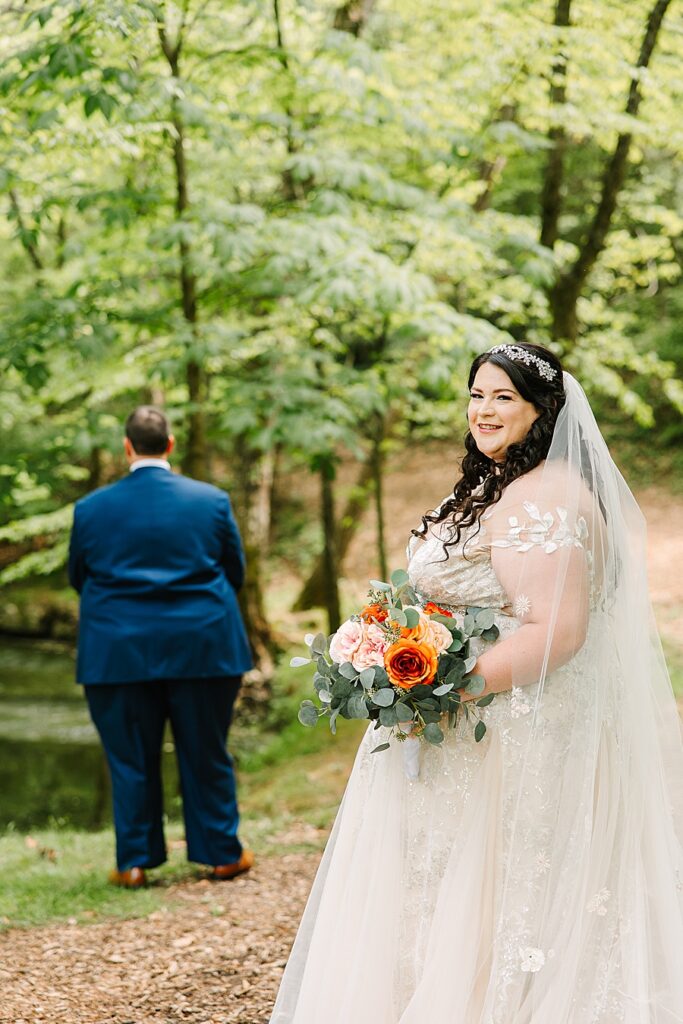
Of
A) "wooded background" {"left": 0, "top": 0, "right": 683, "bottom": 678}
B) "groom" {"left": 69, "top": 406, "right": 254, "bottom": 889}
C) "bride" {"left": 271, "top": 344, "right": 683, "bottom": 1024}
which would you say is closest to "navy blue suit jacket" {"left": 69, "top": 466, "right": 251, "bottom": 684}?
"groom" {"left": 69, "top": 406, "right": 254, "bottom": 889}

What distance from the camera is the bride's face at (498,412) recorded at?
2.70 meters

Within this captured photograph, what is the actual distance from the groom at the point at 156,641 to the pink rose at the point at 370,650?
2.13 meters

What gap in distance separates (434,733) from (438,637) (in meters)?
0.26

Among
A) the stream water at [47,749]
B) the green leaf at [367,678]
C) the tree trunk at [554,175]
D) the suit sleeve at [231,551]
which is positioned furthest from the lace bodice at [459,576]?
the tree trunk at [554,175]

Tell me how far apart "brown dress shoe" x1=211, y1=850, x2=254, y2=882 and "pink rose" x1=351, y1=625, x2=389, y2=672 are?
2640 millimetres

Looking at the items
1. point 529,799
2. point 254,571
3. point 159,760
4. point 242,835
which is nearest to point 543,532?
point 529,799

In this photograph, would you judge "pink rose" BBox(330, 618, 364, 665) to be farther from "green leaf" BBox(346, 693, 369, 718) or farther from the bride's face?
the bride's face

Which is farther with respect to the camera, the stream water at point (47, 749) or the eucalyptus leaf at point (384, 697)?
the stream water at point (47, 749)

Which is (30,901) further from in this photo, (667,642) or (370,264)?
(667,642)

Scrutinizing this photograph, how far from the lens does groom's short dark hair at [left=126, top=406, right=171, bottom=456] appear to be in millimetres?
4598

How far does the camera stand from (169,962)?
12.3 feet

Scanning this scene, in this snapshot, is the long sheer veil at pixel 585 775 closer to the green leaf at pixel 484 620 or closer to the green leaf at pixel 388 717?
the green leaf at pixel 484 620

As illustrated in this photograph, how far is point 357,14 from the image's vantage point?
26.5 ft

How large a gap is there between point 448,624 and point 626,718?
592 millimetres
